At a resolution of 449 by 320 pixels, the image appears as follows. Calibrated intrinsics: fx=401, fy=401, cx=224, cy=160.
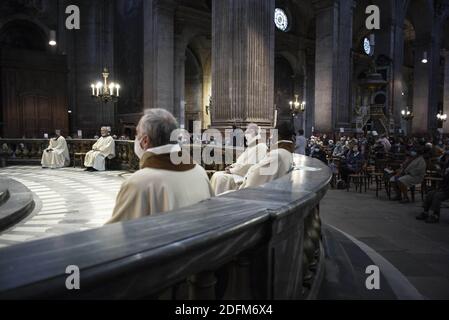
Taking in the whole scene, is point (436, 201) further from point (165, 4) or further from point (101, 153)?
point (165, 4)

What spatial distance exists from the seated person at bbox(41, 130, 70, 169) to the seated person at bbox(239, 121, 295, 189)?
1247 centimetres

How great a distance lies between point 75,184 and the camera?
35.7 feet

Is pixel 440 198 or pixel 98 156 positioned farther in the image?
pixel 98 156

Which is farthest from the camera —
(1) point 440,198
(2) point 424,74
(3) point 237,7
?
(2) point 424,74

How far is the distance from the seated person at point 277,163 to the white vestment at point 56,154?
Result: 41.0 feet

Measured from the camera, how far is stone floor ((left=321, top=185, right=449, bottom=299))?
13.9ft

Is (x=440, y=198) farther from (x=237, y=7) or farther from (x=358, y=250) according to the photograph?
(x=237, y=7)

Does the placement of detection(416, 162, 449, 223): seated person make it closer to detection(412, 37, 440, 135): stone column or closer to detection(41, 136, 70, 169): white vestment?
detection(41, 136, 70, 169): white vestment

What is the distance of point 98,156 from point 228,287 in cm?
1352

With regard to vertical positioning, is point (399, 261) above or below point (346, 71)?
below

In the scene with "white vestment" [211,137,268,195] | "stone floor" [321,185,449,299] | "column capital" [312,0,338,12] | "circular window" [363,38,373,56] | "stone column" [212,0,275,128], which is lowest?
"stone floor" [321,185,449,299]

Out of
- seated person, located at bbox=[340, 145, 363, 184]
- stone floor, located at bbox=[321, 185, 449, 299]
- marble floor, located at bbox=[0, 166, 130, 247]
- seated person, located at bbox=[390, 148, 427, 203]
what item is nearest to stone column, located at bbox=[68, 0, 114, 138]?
marble floor, located at bbox=[0, 166, 130, 247]

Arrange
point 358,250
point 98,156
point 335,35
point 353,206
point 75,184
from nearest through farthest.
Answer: point 358,250, point 353,206, point 75,184, point 98,156, point 335,35

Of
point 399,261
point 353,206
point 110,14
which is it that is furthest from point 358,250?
point 110,14
